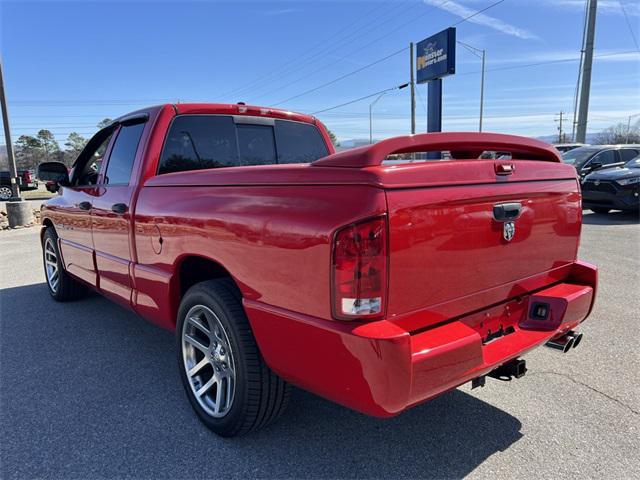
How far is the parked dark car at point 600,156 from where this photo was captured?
12.9 m

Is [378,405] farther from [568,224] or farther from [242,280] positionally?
[568,224]

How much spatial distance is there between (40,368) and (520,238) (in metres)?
3.53

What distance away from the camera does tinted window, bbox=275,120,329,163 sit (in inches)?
155

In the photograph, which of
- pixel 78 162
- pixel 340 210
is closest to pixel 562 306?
pixel 340 210

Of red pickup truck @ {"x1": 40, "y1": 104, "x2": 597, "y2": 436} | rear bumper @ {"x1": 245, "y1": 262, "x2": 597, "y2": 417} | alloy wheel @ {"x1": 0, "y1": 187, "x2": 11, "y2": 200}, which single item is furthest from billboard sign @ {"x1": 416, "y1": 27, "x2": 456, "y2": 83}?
alloy wheel @ {"x1": 0, "y1": 187, "x2": 11, "y2": 200}

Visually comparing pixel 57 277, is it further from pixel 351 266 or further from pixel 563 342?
pixel 563 342

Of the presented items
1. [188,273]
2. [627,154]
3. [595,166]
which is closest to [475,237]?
[188,273]

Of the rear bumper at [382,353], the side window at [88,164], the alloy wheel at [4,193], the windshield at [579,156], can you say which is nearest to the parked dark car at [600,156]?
the windshield at [579,156]

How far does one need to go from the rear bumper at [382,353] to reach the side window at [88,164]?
2940 mm

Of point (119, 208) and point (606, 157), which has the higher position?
point (606, 157)

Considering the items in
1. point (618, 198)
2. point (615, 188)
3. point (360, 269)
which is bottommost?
point (618, 198)

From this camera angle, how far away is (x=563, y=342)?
2611mm

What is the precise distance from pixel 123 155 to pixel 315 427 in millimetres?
2538

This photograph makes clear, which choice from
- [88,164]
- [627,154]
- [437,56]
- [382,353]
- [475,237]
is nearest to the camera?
[382,353]
